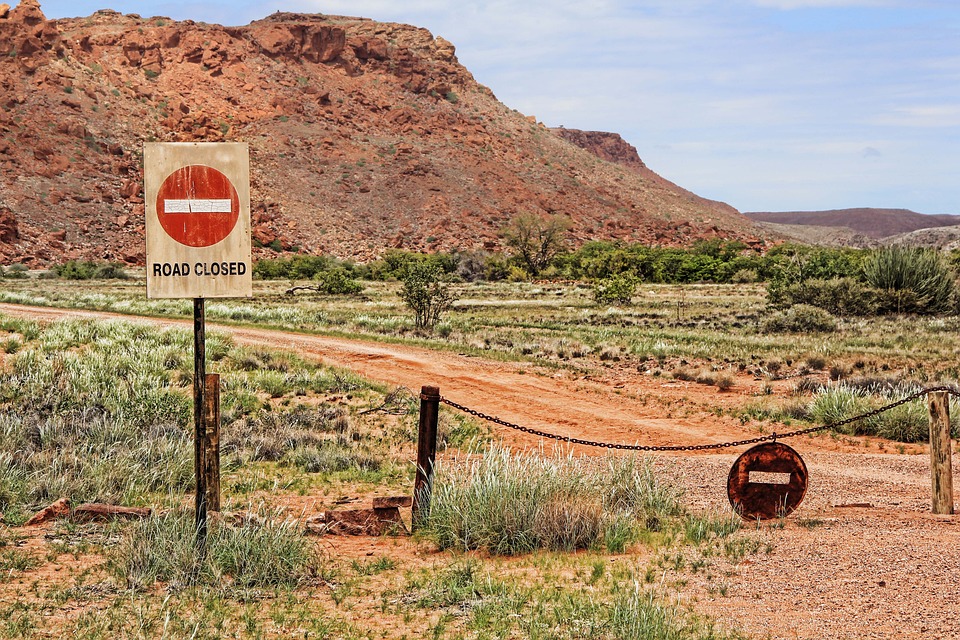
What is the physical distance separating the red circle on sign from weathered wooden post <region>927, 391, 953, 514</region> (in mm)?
6297

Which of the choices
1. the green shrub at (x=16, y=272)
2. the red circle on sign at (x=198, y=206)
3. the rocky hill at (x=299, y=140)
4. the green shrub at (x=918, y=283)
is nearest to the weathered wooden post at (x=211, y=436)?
the red circle on sign at (x=198, y=206)

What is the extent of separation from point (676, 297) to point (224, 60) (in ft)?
230

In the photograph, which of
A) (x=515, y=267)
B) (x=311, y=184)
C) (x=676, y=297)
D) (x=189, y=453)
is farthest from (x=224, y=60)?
(x=189, y=453)

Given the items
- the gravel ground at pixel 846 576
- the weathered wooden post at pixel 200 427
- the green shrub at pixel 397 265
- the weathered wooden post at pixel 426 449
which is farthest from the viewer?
the green shrub at pixel 397 265

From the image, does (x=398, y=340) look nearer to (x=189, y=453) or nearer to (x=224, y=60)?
(x=189, y=453)

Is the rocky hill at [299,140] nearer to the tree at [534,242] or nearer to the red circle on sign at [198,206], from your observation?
the tree at [534,242]

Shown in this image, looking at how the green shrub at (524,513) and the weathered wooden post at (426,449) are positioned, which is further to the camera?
the weathered wooden post at (426,449)

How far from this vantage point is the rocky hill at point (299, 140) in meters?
72.8

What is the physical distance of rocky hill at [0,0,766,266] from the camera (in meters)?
72.8

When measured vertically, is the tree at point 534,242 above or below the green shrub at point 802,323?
above

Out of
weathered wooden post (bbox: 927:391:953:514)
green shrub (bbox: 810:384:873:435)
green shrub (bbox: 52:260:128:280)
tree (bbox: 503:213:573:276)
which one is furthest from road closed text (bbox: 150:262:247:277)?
tree (bbox: 503:213:573:276)

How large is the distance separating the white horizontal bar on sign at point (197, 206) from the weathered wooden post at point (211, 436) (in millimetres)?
1157

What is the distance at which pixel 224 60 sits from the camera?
9744cm

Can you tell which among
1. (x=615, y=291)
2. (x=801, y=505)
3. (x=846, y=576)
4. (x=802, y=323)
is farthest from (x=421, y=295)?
(x=846, y=576)
